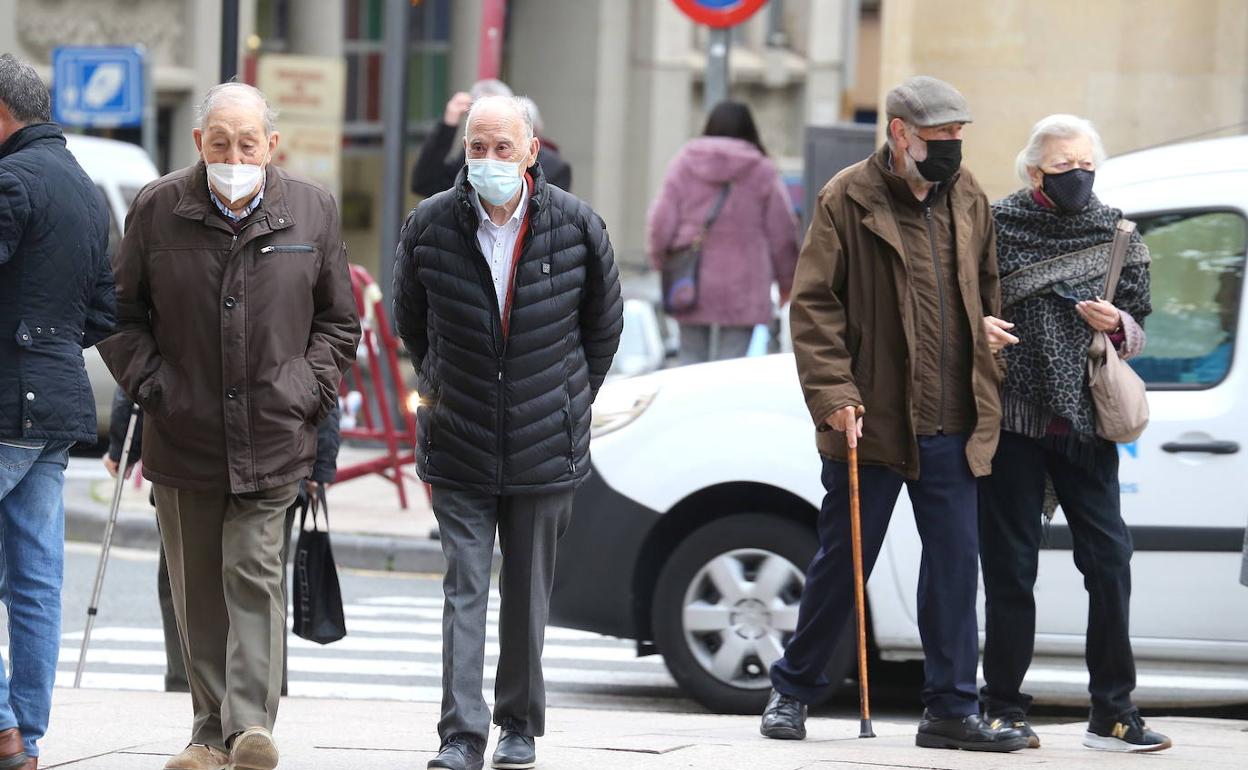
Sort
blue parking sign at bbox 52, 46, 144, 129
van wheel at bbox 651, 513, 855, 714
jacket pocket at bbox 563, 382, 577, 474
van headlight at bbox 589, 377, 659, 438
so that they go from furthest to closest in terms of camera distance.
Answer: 1. blue parking sign at bbox 52, 46, 144, 129
2. van headlight at bbox 589, 377, 659, 438
3. van wheel at bbox 651, 513, 855, 714
4. jacket pocket at bbox 563, 382, 577, 474

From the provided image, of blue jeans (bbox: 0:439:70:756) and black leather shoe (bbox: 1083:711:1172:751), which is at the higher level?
blue jeans (bbox: 0:439:70:756)

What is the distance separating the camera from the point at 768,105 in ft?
116

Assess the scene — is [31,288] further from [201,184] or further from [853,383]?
[853,383]

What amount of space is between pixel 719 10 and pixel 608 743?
6.39m

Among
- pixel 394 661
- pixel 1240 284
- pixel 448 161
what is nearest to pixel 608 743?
pixel 1240 284

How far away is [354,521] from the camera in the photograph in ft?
39.8

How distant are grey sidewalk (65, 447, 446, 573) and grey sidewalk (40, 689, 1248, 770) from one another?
3972 millimetres

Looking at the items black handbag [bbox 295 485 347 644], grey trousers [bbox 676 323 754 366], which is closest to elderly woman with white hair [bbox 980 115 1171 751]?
black handbag [bbox 295 485 347 644]

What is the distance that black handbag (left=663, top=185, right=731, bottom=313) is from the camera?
438 inches

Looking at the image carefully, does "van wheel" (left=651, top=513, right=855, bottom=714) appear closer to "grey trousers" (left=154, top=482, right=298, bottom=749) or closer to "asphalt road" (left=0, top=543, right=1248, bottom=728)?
"asphalt road" (left=0, top=543, right=1248, bottom=728)

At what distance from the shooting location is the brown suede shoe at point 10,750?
17.3 feet

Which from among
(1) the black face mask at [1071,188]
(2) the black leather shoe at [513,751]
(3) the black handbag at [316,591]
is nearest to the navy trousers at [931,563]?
(1) the black face mask at [1071,188]

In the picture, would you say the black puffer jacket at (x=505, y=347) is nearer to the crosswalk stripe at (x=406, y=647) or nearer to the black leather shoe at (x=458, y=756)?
the black leather shoe at (x=458, y=756)

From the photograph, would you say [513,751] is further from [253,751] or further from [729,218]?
[729,218]
